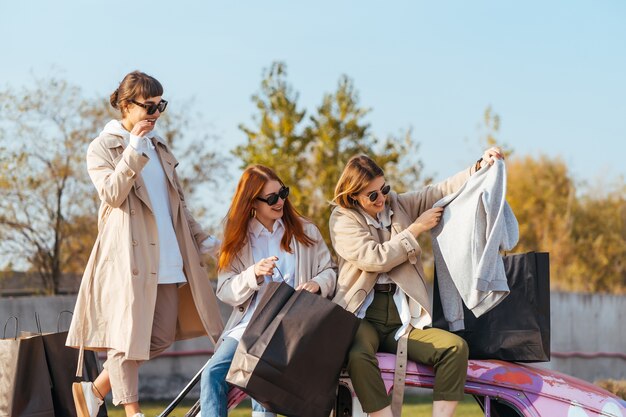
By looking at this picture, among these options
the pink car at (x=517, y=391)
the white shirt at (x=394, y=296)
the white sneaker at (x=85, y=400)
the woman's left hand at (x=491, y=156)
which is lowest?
the white sneaker at (x=85, y=400)

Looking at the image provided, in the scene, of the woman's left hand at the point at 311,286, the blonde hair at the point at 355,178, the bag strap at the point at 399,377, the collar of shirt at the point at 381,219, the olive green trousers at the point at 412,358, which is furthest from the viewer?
the collar of shirt at the point at 381,219

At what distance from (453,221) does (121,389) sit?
6.77 feet

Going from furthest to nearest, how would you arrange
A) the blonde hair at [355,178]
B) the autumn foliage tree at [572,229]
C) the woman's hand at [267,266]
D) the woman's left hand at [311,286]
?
the autumn foliage tree at [572,229] < the blonde hair at [355,178] < the woman's left hand at [311,286] < the woman's hand at [267,266]

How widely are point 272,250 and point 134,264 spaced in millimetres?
768

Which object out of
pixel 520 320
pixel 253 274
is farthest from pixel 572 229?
pixel 253 274

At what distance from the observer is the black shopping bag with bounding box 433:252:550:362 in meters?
5.43

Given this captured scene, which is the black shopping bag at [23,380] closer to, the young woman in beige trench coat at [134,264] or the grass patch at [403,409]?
the young woman in beige trench coat at [134,264]

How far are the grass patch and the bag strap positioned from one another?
580 cm

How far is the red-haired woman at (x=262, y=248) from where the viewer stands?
5355 mm

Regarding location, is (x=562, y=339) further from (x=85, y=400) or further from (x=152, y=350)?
(x=85, y=400)

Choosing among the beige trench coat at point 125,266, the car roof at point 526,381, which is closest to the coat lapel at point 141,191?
the beige trench coat at point 125,266

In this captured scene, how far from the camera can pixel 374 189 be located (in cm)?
548

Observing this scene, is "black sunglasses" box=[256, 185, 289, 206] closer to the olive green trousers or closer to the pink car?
the olive green trousers

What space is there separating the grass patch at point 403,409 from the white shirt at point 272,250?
5.30 metres
